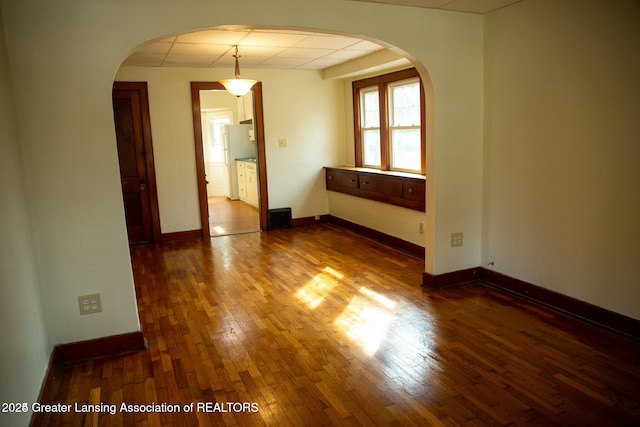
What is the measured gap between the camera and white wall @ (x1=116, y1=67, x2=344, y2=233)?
6.27 metres

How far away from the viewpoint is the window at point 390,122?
18.4 ft

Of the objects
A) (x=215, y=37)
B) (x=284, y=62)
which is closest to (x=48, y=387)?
(x=215, y=37)

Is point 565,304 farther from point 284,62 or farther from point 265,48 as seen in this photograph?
point 284,62

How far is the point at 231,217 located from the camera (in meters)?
8.27

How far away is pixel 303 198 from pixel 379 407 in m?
5.01

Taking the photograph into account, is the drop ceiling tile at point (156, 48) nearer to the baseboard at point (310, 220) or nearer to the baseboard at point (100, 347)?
the baseboard at point (100, 347)

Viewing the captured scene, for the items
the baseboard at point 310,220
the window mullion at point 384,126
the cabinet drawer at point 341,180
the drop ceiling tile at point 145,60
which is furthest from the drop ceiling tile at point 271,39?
the baseboard at point 310,220

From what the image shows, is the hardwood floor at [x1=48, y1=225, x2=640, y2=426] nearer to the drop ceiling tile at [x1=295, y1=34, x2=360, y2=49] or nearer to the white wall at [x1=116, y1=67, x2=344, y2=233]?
the white wall at [x1=116, y1=67, x2=344, y2=233]

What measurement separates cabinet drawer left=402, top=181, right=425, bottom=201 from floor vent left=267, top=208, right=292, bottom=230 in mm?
2284

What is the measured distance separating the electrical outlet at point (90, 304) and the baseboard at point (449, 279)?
2686mm

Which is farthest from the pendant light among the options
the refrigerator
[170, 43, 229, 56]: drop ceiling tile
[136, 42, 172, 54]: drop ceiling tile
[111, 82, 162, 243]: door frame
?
the refrigerator

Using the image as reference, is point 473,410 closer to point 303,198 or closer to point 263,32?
point 263,32

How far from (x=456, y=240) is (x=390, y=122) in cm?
242

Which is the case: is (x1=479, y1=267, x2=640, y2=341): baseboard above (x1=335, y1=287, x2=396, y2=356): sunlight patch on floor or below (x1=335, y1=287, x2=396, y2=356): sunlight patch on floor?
above
